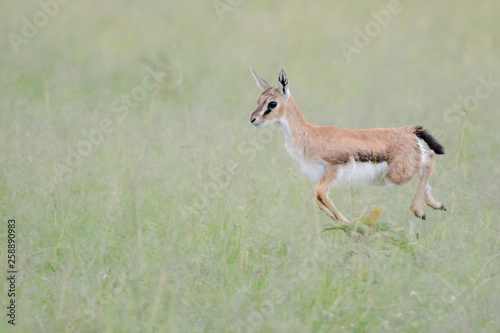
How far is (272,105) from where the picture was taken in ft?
22.5

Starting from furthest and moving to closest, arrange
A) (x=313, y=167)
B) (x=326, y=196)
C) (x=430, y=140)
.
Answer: (x=313, y=167) < (x=430, y=140) < (x=326, y=196)

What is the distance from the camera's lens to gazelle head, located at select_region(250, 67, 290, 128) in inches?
267

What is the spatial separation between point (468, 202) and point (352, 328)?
245 centimetres

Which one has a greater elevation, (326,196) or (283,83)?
(283,83)

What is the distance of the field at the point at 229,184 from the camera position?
15.9 feet

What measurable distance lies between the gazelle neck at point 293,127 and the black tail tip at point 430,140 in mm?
950

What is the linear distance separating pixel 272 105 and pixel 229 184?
0.81 metres

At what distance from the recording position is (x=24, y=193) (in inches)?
266

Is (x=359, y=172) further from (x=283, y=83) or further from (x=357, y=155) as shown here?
(x=283, y=83)

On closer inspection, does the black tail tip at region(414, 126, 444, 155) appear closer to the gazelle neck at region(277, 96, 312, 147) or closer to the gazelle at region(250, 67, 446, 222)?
the gazelle at region(250, 67, 446, 222)

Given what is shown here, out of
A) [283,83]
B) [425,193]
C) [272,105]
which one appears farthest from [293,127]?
[425,193]

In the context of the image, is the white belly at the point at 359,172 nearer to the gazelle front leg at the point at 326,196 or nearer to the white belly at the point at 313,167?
the gazelle front leg at the point at 326,196

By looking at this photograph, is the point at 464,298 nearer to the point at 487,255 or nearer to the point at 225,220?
the point at 487,255

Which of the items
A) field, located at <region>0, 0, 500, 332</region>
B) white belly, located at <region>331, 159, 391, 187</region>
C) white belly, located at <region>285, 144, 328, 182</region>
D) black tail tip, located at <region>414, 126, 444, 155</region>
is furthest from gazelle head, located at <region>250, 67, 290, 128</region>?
black tail tip, located at <region>414, 126, 444, 155</region>
